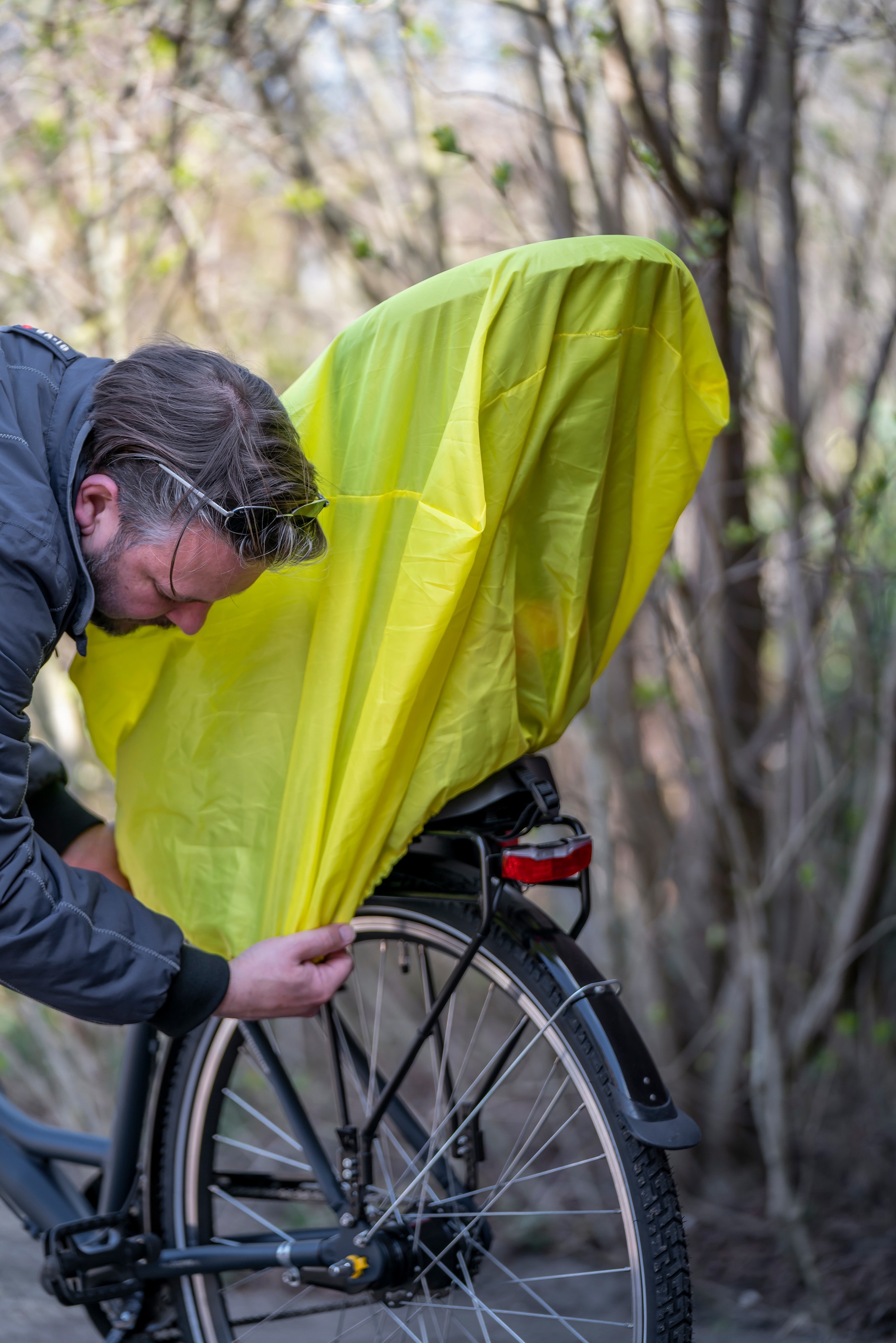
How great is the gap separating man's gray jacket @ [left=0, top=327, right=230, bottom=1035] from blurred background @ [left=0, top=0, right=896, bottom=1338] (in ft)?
3.26

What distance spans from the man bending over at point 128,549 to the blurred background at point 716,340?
0.91 m

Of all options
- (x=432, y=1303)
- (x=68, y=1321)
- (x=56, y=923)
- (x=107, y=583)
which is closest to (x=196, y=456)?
(x=107, y=583)

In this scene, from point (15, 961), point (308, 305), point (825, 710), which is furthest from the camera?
point (308, 305)

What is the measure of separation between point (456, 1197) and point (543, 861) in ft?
1.63

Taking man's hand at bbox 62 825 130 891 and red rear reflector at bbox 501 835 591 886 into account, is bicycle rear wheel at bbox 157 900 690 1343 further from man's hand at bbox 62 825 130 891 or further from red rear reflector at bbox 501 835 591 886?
man's hand at bbox 62 825 130 891

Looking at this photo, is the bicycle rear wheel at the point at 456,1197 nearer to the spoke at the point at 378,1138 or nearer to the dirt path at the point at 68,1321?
the spoke at the point at 378,1138

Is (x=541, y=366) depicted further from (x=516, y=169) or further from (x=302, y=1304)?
(x=302, y=1304)

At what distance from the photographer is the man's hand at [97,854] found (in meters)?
1.64

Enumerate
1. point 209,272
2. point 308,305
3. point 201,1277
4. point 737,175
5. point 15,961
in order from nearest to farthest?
point 15,961, point 201,1277, point 737,175, point 209,272, point 308,305

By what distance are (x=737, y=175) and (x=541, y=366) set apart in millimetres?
1184

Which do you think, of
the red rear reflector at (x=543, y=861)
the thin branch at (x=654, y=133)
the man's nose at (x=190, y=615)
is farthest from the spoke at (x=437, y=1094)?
the thin branch at (x=654, y=133)

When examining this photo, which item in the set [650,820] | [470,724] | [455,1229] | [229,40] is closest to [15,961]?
[470,724]

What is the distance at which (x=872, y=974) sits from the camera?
2.46 metres

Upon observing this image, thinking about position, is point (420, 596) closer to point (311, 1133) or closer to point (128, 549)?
point (128, 549)
